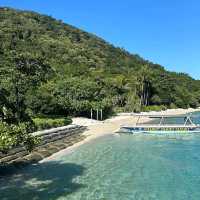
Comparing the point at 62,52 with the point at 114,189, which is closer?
the point at 114,189

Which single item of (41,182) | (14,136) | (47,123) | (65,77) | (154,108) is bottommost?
(41,182)

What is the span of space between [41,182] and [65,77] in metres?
54.9

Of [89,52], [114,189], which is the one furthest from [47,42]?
[114,189]

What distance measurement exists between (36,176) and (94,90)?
45549 millimetres

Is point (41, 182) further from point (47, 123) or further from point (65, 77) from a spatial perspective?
point (65, 77)

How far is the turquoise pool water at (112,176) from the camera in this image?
778 inches

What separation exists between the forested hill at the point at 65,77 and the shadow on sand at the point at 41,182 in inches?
161

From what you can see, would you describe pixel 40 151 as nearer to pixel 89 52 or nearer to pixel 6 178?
pixel 6 178

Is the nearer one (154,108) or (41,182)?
(41,182)

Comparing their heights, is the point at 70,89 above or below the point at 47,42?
below

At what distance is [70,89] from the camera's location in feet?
214

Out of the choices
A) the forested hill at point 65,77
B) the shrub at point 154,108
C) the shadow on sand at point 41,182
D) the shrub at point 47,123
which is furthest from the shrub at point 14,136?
the shrub at point 154,108

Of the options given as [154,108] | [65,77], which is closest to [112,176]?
[65,77]

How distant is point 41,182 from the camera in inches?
870
